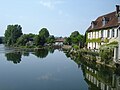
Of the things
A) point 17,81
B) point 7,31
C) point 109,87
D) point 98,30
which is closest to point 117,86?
point 109,87

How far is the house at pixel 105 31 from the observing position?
3431 cm

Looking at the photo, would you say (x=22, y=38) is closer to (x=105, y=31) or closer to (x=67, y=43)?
(x=67, y=43)

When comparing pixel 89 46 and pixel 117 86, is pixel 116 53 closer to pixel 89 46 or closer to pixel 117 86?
pixel 117 86

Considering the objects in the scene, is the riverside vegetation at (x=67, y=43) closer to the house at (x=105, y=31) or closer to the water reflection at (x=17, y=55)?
the house at (x=105, y=31)

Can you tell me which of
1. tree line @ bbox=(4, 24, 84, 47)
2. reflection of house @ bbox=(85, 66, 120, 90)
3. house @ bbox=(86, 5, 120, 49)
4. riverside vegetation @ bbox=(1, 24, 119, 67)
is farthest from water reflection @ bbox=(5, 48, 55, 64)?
tree line @ bbox=(4, 24, 84, 47)

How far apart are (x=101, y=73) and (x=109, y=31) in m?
14.6

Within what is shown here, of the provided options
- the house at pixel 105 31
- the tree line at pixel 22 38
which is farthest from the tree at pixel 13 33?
the house at pixel 105 31

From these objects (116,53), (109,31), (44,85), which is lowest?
(44,85)

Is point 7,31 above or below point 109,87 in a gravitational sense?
above

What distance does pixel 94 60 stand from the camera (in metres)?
32.9

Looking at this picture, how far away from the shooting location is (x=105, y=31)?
3828cm

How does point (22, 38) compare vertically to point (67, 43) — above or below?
above

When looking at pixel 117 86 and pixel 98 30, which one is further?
A: pixel 98 30

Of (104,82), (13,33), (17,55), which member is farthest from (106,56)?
(13,33)
